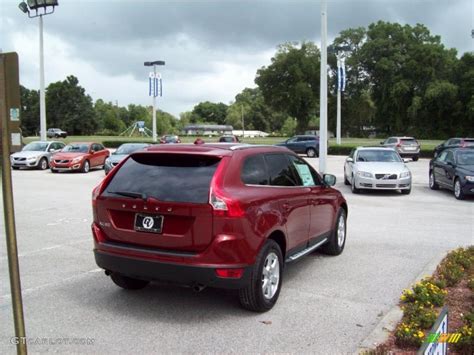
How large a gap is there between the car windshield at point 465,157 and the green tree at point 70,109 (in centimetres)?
10331

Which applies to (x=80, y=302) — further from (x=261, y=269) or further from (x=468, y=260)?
(x=468, y=260)

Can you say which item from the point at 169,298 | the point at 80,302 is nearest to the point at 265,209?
the point at 169,298

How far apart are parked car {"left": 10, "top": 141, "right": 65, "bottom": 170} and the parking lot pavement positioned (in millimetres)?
17142

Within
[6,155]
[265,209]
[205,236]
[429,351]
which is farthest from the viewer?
[265,209]

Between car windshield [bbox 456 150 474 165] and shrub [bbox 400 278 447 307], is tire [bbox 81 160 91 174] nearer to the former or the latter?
car windshield [bbox 456 150 474 165]

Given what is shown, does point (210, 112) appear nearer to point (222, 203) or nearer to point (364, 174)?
point (364, 174)

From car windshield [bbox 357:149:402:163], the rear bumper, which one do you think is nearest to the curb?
the rear bumper

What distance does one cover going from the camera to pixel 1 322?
4.67 meters

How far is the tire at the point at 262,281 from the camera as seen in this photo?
15.7 feet

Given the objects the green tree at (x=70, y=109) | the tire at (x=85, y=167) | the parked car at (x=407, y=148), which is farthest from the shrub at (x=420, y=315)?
the green tree at (x=70, y=109)

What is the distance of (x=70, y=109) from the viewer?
110438mm

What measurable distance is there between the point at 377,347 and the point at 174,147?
9.15ft

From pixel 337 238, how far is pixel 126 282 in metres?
3.26

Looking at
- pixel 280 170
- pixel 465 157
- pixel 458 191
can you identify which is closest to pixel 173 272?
pixel 280 170
